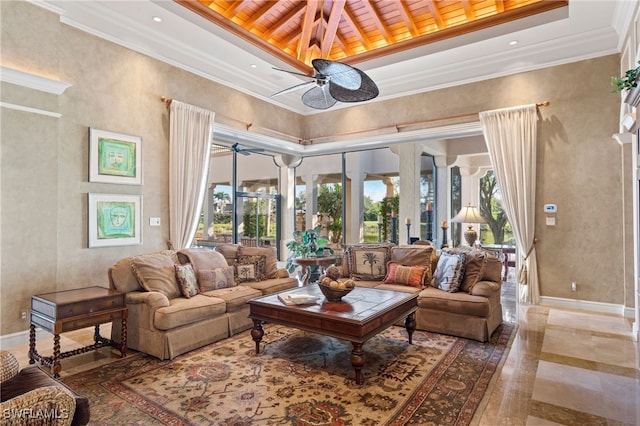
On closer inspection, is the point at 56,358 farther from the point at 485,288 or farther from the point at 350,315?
the point at 485,288

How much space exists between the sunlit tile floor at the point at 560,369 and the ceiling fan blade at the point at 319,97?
333 centimetres

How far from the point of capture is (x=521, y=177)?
5.48 m

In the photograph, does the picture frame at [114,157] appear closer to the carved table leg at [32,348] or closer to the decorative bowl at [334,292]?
the carved table leg at [32,348]

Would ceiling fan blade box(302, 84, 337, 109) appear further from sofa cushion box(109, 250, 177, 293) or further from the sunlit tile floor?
the sunlit tile floor

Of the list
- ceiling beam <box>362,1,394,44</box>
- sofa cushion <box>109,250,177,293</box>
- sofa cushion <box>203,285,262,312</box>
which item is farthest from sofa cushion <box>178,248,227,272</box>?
ceiling beam <box>362,1,394,44</box>

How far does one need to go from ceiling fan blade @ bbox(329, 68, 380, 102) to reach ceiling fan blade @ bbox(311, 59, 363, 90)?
0.25 ft

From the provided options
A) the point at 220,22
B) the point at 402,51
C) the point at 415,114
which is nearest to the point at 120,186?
the point at 220,22

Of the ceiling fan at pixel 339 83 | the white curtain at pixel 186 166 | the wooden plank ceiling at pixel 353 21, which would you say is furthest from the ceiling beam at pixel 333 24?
the white curtain at pixel 186 166

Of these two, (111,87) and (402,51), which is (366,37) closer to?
(402,51)

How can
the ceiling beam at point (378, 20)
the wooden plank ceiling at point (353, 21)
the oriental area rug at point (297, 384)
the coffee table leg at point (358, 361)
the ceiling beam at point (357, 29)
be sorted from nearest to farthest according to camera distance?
the oriental area rug at point (297, 384), the coffee table leg at point (358, 361), the wooden plank ceiling at point (353, 21), the ceiling beam at point (378, 20), the ceiling beam at point (357, 29)

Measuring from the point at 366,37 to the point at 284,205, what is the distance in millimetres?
4486

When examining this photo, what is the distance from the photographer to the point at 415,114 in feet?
21.5

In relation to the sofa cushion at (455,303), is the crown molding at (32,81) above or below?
above

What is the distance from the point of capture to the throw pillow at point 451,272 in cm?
423
